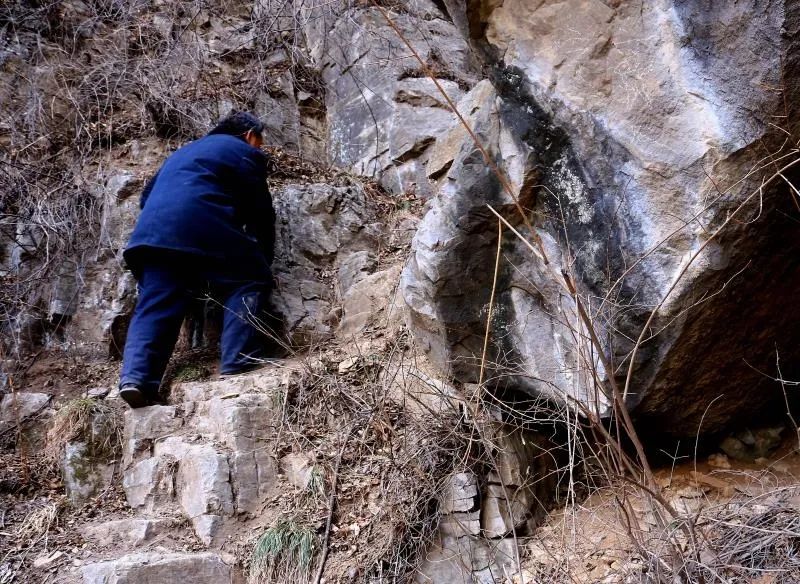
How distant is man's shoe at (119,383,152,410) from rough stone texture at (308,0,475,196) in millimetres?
2499

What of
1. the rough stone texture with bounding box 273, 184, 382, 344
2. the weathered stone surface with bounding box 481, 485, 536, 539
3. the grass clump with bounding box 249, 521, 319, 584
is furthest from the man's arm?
the weathered stone surface with bounding box 481, 485, 536, 539

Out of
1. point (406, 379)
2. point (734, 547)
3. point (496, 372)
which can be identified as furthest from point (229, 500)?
point (734, 547)

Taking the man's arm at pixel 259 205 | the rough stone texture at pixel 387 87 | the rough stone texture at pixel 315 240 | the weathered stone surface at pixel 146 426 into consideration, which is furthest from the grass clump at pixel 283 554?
the rough stone texture at pixel 387 87

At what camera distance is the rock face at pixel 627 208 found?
2189mm

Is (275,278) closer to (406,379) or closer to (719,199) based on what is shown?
(406,379)

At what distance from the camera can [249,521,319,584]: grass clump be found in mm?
2590

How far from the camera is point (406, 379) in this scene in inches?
124

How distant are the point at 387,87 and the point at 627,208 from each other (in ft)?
11.9

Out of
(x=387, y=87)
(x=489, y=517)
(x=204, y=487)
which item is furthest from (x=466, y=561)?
(x=387, y=87)

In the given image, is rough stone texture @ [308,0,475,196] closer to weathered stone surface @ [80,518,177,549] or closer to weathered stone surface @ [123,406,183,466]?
weathered stone surface @ [123,406,183,466]

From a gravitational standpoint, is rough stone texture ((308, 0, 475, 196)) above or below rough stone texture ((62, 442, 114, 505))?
above

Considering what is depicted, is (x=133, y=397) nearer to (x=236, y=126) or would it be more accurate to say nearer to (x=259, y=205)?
(x=259, y=205)

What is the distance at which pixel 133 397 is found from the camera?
3.38 metres

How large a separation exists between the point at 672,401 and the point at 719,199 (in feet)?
2.77
